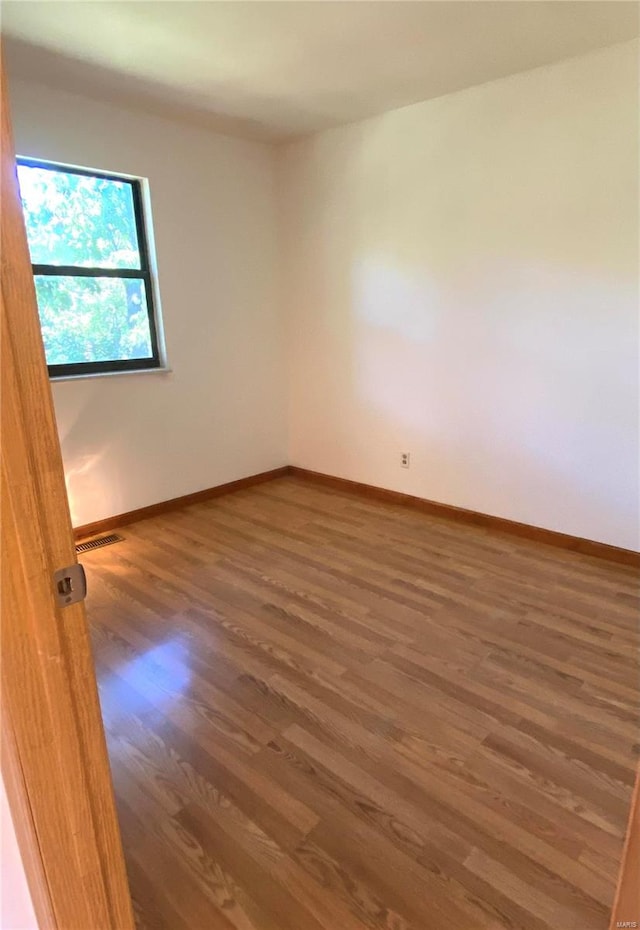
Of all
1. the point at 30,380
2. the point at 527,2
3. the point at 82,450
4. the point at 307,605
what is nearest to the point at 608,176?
the point at 527,2

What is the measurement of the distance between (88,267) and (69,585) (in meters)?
3.02

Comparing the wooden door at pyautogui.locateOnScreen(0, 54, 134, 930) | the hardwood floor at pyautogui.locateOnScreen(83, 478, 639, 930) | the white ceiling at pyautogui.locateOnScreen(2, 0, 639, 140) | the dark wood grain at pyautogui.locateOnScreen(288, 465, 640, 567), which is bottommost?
the hardwood floor at pyautogui.locateOnScreen(83, 478, 639, 930)

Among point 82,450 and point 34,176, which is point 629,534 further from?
point 34,176

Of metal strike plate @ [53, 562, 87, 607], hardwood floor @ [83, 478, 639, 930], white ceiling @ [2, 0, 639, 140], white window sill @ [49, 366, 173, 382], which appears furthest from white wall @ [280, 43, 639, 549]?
metal strike plate @ [53, 562, 87, 607]

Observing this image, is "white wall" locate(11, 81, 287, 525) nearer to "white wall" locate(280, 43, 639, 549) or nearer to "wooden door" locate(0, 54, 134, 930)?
"white wall" locate(280, 43, 639, 549)

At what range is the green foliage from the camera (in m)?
2.99

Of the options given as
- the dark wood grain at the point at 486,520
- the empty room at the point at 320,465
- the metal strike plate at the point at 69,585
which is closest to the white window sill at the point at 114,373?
the empty room at the point at 320,465

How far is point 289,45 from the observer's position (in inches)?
94.6

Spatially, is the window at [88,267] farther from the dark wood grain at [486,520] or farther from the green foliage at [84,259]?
the dark wood grain at [486,520]

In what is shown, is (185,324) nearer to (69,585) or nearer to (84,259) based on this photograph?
(84,259)

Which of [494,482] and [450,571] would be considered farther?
[494,482]

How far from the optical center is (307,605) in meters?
2.54

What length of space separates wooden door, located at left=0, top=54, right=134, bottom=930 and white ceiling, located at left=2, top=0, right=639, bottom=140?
2129 mm

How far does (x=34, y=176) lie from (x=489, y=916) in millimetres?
3656
